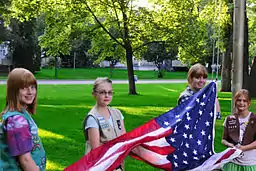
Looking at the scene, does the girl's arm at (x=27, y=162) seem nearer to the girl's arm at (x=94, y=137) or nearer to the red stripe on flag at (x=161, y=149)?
→ the girl's arm at (x=94, y=137)

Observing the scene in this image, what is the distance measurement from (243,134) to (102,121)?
181 cm

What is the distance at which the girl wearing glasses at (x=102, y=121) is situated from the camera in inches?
154

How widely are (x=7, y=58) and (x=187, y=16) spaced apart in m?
35.8

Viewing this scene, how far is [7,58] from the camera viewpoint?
5541cm

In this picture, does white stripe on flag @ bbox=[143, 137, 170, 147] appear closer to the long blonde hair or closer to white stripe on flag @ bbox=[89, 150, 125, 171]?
white stripe on flag @ bbox=[89, 150, 125, 171]

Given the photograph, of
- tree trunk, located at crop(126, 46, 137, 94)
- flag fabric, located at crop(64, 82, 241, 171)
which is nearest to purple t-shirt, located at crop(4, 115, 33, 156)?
flag fabric, located at crop(64, 82, 241, 171)

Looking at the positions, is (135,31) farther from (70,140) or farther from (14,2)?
(70,140)

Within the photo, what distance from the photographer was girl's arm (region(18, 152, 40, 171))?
314cm

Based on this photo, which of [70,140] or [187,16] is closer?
[70,140]

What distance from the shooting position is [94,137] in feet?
12.8

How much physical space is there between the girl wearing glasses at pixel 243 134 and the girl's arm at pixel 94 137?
5.74ft

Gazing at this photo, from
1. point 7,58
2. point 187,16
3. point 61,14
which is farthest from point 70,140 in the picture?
point 7,58

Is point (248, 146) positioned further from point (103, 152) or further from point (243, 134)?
point (103, 152)

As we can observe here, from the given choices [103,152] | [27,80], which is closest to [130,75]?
[103,152]
